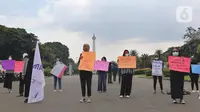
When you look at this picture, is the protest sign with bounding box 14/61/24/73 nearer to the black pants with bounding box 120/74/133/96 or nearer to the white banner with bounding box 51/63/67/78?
the white banner with bounding box 51/63/67/78

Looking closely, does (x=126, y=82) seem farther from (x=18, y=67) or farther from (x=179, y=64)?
(x=18, y=67)

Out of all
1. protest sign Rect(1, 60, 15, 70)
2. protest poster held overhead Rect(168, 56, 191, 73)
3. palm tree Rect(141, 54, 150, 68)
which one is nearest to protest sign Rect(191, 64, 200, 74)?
protest poster held overhead Rect(168, 56, 191, 73)

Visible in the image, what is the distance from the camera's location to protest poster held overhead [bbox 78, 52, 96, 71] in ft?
41.1

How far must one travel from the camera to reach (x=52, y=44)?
146m

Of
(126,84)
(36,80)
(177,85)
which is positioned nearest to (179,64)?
(177,85)

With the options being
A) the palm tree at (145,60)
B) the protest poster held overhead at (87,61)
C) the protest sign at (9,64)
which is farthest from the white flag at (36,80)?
the palm tree at (145,60)

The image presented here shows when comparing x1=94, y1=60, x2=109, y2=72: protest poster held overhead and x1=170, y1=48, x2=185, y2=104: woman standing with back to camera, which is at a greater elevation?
x1=94, y1=60, x2=109, y2=72: protest poster held overhead

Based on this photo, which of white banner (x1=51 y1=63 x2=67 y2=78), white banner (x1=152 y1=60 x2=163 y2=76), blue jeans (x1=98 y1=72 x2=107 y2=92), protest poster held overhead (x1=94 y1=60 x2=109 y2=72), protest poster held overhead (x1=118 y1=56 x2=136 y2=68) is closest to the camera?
protest poster held overhead (x1=118 y1=56 x2=136 y2=68)

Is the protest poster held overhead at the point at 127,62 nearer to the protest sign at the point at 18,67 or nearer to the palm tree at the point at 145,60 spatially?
the protest sign at the point at 18,67

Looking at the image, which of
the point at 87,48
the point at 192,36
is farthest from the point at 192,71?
the point at 192,36

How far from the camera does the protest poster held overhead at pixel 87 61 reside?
12.5 metres

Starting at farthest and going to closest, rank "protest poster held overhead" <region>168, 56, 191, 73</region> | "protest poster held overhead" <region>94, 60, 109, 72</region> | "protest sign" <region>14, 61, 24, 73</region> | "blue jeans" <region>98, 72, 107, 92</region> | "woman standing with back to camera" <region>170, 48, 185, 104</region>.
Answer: "protest sign" <region>14, 61, 24, 73</region>, "protest poster held overhead" <region>94, 60, 109, 72</region>, "blue jeans" <region>98, 72, 107, 92</region>, "protest poster held overhead" <region>168, 56, 191, 73</region>, "woman standing with back to camera" <region>170, 48, 185, 104</region>

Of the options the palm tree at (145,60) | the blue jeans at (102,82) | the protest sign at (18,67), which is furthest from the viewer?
the palm tree at (145,60)

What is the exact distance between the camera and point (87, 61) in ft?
41.8
